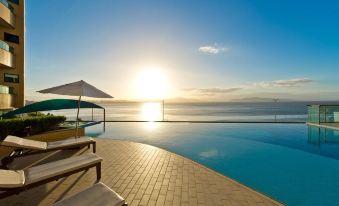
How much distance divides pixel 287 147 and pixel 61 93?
1103 centimetres

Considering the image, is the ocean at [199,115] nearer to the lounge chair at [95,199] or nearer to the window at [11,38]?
the window at [11,38]

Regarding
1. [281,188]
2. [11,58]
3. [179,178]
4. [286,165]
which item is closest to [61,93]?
[179,178]

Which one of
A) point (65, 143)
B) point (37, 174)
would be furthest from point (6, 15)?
point (37, 174)

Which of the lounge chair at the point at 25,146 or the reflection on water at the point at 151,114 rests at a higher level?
the lounge chair at the point at 25,146

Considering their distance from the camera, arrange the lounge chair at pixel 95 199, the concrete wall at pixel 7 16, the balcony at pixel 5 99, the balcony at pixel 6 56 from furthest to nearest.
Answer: the concrete wall at pixel 7 16, the balcony at pixel 6 56, the balcony at pixel 5 99, the lounge chair at pixel 95 199

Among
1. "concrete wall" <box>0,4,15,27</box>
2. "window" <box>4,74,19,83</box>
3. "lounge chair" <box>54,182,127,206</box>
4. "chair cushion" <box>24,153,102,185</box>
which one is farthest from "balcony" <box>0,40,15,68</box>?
"lounge chair" <box>54,182,127,206</box>

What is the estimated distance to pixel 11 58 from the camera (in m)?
17.1

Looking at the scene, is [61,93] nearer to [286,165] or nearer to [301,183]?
[301,183]

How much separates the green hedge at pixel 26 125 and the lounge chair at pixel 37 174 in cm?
469

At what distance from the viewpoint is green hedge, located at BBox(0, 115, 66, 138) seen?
739cm

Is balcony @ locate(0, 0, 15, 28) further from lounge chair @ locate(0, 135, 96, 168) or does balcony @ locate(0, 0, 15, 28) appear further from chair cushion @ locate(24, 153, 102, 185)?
chair cushion @ locate(24, 153, 102, 185)

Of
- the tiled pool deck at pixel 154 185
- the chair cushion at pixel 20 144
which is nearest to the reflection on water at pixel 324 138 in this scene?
the tiled pool deck at pixel 154 185

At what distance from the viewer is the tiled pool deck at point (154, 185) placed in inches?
154

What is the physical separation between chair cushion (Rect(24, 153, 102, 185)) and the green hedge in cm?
494
